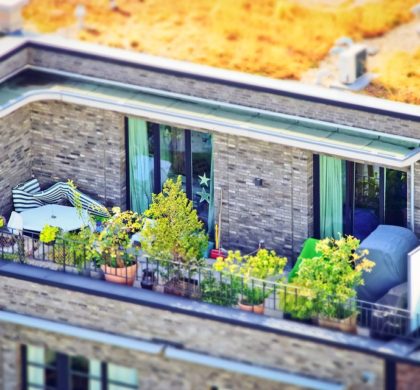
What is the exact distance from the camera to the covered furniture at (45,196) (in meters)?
50.1

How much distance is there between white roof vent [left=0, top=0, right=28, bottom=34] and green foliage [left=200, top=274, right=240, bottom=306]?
1109 cm

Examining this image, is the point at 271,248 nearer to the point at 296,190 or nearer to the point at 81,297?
the point at 296,190

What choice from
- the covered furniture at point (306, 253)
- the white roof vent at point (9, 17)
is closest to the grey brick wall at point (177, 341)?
the covered furniture at point (306, 253)

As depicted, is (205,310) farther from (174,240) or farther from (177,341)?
(174,240)

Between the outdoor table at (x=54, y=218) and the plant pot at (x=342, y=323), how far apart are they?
7582 millimetres

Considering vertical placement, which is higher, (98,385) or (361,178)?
(361,178)

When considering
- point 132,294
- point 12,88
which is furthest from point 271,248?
point 12,88

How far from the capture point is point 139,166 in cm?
5022

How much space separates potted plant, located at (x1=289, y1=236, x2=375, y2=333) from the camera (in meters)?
44.0

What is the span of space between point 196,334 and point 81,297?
303 centimetres

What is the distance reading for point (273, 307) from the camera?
45.3 m

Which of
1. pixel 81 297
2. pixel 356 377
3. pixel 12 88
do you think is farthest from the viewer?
pixel 12 88

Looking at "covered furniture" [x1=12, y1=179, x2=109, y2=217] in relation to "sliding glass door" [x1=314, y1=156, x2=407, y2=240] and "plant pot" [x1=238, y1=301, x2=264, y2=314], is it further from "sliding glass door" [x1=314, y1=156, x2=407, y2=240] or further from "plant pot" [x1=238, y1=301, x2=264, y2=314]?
"plant pot" [x1=238, y1=301, x2=264, y2=314]

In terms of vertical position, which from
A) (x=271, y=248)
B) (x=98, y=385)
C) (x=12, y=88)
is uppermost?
(x=12, y=88)
